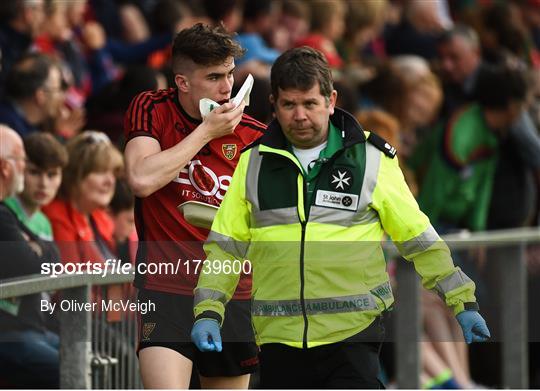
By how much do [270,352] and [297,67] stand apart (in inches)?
43.8

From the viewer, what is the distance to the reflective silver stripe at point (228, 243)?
5.70 metres

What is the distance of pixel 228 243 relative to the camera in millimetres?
5703

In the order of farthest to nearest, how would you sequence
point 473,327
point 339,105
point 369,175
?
point 339,105 < point 369,175 < point 473,327

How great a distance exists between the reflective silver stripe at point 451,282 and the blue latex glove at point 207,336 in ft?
2.84

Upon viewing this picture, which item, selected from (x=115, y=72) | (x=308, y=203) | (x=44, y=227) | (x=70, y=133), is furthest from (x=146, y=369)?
(x=115, y=72)

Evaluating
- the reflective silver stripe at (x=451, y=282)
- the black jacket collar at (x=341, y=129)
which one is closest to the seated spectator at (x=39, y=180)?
the black jacket collar at (x=341, y=129)

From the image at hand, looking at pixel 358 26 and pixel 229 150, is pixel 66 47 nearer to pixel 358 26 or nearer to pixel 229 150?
pixel 358 26

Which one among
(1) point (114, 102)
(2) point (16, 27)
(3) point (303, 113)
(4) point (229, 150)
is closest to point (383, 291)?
(3) point (303, 113)

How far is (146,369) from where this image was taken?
20.3 feet

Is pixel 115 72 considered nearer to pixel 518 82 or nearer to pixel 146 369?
pixel 518 82

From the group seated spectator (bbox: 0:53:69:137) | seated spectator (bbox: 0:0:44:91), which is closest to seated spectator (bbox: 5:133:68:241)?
seated spectator (bbox: 0:53:69:137)

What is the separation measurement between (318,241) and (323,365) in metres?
0.50

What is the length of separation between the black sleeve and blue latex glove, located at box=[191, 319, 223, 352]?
1.51 meters

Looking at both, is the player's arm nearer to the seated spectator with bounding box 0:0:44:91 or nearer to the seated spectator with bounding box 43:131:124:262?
the seated spectator with bounding box 43:131:124:262
